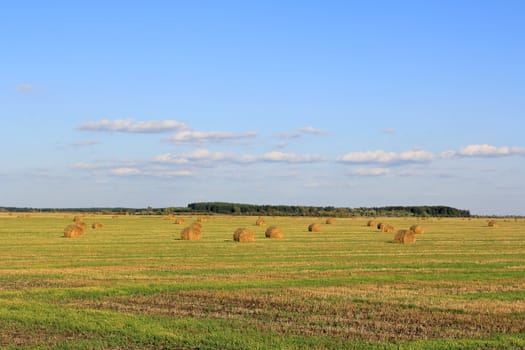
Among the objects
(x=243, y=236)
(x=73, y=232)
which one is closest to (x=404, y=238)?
(x=243, y=236)

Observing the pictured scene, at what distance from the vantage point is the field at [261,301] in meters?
12.4

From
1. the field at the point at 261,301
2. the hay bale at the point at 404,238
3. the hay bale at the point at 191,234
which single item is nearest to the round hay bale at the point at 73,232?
the hay bale at the point at 191,234

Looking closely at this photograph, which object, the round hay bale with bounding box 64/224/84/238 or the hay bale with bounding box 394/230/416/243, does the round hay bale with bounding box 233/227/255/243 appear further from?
the round hay bale with bounding box 64/224/84/238

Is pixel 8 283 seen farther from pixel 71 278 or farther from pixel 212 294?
pixel 212 294

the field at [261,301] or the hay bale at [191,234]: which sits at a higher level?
the hay bale at [191,234]

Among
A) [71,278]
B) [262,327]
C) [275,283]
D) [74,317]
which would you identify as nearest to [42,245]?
[71,278]

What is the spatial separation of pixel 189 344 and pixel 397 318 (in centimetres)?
451

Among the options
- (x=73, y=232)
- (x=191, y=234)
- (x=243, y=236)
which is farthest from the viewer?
(x=73, y=232)

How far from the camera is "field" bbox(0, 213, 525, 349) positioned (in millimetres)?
12352

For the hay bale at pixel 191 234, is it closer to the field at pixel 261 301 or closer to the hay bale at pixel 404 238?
the field at pixel 261 301

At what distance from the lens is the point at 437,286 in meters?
19.1

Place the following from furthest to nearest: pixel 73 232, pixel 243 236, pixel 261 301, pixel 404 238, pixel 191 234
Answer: pixel 73 232
pixel 191 234
pixel 404 238
pixel 243 236
pixel 261 301

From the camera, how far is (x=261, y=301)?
1645 centimetres

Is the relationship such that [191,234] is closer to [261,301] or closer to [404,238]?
[404,238]
